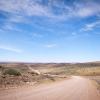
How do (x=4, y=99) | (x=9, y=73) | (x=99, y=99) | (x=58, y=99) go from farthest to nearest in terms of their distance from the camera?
(x=9, y=73) < (x=99, y=99) < (x=58, y=99) < (x=4, y=99)

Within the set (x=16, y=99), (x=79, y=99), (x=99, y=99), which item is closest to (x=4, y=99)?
(x=16, y=99)

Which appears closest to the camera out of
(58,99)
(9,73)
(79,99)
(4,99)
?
(4,99)

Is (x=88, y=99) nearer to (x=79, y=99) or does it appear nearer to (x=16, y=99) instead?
(x=79, y=99)

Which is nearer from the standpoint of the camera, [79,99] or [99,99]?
[79,99]

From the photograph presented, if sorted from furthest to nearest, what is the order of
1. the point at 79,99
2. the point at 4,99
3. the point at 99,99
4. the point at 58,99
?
the point at 99,99, the point at 79,99, the point at 58,99, the point at 4,99

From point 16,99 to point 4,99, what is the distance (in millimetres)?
785

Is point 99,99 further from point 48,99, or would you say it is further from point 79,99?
point 48,99

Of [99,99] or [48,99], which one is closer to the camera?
[48,99]

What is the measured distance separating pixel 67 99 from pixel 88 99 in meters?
2.07

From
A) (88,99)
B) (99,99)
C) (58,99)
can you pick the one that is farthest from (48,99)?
(99,99)

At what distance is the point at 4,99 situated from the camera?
13.2 metres

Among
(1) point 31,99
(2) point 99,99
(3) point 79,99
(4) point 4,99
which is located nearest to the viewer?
(4) point 4,99

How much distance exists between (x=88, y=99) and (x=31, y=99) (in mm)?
5105

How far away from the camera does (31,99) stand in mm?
14281
